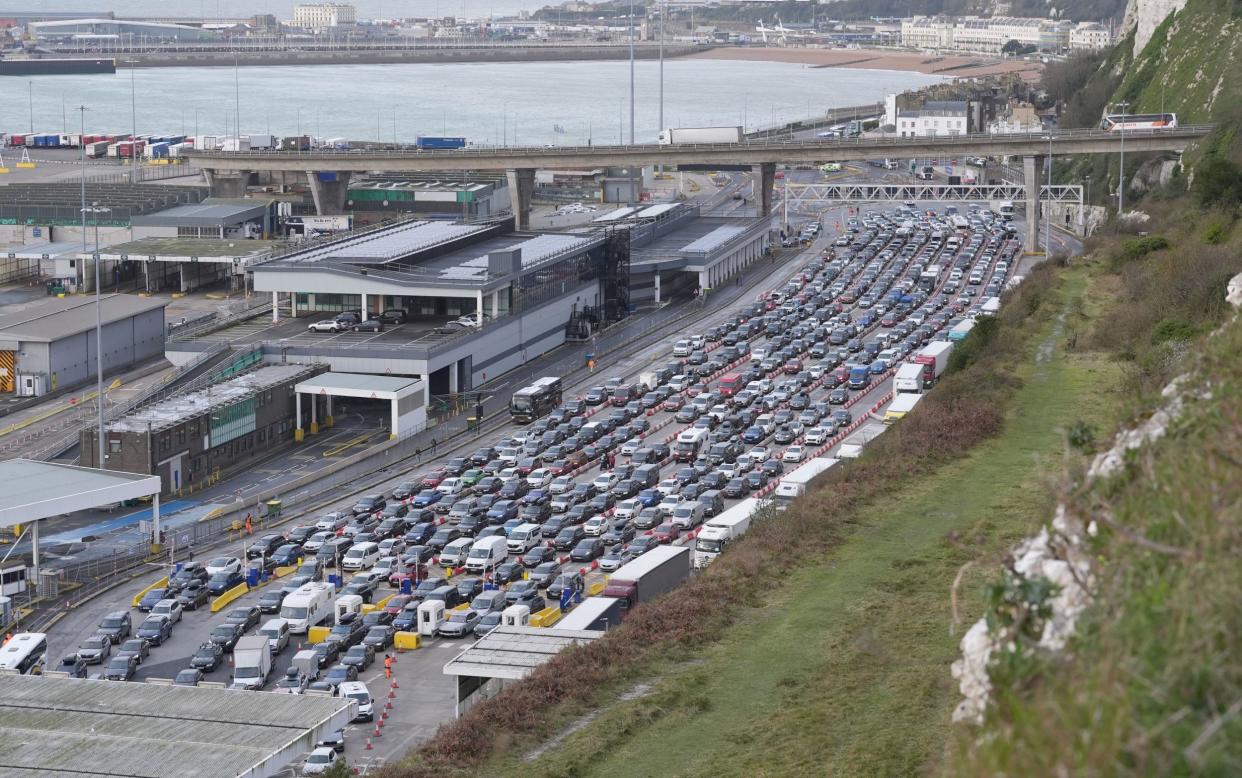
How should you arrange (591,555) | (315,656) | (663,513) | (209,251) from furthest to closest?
(209,251)
(663,513)
(591,555)
(315,656)

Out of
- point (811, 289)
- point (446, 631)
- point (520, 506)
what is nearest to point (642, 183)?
point (811, 289)

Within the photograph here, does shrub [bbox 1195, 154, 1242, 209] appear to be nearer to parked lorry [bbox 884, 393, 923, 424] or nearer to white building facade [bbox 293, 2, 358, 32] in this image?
parked lorry [bbox 884, 393, 923, 424]

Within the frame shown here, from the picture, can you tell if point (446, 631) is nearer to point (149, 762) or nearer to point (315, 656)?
point (315, 656)

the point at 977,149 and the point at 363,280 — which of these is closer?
the point at 363,280

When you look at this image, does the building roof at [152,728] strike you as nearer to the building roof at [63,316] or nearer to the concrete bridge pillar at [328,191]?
the building roof at [63,316]

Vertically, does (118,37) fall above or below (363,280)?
above

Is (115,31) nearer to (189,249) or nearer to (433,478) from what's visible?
(189,249)
